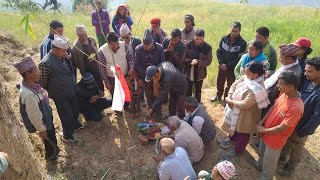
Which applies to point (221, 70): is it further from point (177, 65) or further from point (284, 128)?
point (284, 128)

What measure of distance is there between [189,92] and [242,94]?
6.42ft

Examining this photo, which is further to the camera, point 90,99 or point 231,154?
point 90,99

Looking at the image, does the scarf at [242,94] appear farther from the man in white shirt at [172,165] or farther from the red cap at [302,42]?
the man in white shirt at [172,165]

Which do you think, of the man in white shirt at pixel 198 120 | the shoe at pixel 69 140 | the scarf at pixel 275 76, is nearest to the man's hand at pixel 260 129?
the scarf at pixel 275 76

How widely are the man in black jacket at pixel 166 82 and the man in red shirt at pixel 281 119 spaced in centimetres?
139

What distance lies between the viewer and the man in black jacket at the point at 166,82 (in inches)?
162

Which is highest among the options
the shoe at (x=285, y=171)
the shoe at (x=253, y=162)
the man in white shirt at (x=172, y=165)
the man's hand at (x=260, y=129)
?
the man's hand at (x=260, y=129)

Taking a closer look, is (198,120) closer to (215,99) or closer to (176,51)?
(176,51)

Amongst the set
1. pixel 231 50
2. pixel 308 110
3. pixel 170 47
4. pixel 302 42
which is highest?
pixel 302 42

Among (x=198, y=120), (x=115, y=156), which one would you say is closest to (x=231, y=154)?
(x=198, y=120)

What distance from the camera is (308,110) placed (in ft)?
11.9

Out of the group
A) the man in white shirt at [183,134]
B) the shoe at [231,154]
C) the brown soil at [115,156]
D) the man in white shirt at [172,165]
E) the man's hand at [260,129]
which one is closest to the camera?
the man in white shirt at [172,165]

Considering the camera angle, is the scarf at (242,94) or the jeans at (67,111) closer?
the scarf at (242,94)

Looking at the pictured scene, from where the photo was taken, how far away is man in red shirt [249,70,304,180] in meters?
3.21
